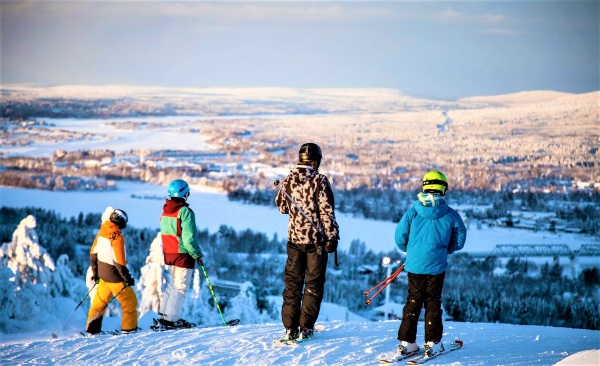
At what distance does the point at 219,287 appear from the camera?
2600 centimetres

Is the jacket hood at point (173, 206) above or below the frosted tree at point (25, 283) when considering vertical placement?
above

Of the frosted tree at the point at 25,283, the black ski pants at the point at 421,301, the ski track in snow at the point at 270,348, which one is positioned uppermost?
the black ski pants at the point at 421,301

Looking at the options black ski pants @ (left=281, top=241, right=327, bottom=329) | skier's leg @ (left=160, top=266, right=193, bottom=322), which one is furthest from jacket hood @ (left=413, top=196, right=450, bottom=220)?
skier's leg @ (left=160, top=266, right=193, bottom=322)

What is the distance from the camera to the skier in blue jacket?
4648 millimetres

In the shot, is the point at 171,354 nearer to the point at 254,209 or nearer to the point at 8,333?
the point at 8,333

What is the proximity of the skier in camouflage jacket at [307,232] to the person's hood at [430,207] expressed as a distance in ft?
2.17

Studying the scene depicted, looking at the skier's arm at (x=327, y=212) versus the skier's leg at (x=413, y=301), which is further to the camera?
the skier's arm at (x=327, y=212)

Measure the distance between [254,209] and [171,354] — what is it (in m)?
45.0

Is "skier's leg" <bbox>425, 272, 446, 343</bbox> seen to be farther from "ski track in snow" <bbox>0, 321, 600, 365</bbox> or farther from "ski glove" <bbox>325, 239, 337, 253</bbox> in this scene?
"ski glove" <bbox>325, 239, 337, 253</bbox>

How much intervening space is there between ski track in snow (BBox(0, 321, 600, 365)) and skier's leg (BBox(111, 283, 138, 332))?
0.93ft

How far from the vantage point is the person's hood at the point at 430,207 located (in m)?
4.62

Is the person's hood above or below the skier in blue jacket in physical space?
above

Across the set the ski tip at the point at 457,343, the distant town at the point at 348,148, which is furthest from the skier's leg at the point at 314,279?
the distant town at the point at 348,148

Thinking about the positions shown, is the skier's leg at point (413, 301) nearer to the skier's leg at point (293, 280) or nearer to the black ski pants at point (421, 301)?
the black ski pants at point (421, 301)
